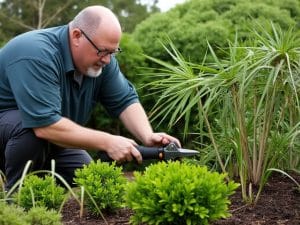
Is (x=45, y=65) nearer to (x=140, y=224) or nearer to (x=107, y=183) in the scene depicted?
(x=107, y=183)

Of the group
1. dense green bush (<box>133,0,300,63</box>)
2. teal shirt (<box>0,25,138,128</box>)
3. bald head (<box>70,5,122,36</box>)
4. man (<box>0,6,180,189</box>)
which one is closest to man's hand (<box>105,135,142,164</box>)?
man (<box>0,6,180,189</box>)

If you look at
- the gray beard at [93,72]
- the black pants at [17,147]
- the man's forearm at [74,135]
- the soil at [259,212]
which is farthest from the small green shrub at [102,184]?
the gray beard at [93,72]

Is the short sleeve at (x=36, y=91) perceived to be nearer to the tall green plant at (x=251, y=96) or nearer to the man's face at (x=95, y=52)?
the man's face at (x=95, y=52)

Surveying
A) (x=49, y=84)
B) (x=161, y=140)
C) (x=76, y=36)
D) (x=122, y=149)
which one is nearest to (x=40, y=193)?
(x=122, y=149)

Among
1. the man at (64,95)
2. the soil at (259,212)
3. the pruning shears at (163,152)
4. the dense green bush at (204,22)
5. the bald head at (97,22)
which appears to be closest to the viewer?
the soil at (259,212)

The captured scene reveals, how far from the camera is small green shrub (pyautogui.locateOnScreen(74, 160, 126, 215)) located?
2967 millimetres

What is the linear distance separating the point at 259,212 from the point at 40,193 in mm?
1130

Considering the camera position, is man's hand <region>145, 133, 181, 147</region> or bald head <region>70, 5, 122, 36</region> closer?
man's hand <region>145, 133, 181, 147</region>

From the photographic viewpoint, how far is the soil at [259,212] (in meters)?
2.93

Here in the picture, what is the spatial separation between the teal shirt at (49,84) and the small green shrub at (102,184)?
54cm

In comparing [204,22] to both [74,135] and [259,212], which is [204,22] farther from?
[259,212]

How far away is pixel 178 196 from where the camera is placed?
2.45 meters

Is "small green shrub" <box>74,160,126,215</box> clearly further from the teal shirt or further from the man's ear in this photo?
the man's ear

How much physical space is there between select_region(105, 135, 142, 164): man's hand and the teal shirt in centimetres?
37
